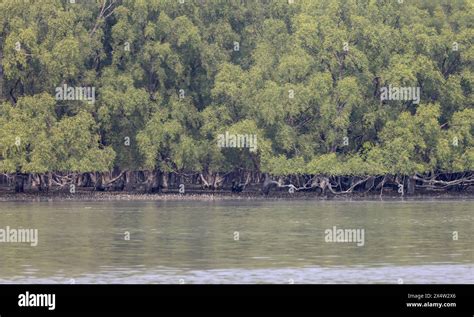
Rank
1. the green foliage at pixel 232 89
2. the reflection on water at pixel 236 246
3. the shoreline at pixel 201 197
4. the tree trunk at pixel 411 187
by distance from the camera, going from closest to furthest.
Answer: the reflection on water at pixel 236 246 → the green foliage at pixel 232 89 → the shoreline at pixel 201 197 → the tree trunk at pixel 411 187

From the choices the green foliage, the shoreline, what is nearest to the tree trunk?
the shoreline

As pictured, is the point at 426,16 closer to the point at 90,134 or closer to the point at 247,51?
the point at 247,51

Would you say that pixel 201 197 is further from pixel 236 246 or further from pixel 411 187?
pixel 236 246

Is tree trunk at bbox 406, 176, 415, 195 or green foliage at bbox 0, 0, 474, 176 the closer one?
green foliage at bbox 0, 0, 474, 176

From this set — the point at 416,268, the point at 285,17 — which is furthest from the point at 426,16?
the point at 416,268

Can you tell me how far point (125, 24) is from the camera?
285 ft

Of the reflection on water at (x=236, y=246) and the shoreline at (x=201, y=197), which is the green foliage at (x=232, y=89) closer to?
the shoreline at (x=201, y=197)

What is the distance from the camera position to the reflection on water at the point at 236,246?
123 ft

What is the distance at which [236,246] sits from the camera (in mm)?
47031

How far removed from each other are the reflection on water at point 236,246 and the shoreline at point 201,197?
10.4m

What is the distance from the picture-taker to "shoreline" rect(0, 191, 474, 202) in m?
84.2

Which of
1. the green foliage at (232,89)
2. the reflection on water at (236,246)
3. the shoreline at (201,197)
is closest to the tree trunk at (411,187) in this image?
the shoreline at (201,197)

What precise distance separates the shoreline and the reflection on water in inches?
411

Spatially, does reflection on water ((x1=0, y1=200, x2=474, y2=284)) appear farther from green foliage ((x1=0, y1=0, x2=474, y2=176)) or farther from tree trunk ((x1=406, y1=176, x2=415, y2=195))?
tree trunk ((x1=406, y1=176, x2=415, y2=195))
